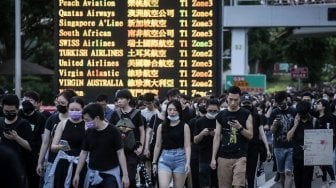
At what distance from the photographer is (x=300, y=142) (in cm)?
1361

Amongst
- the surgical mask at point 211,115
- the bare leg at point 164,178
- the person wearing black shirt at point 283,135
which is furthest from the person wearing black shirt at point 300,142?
the bare leg at point 164,178

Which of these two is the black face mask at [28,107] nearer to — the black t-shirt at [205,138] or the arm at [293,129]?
the black t-shirt at [205,138]

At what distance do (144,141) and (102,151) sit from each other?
2.33 m

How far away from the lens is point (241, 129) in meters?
11.4

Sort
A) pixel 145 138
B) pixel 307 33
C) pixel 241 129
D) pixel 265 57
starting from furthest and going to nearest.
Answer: pixel 265 57
pixel 307 33
pixel 145 138
pixel 241 129

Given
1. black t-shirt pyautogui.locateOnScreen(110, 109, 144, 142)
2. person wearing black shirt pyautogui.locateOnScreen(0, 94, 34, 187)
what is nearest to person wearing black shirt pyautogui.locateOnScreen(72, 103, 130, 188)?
person wearing black shirt pyautogui.locateOnScreen(0, 94, 34, 187)

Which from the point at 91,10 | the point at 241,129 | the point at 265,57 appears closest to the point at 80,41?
the point at 91,10

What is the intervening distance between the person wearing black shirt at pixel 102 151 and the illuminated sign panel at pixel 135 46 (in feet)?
33.2

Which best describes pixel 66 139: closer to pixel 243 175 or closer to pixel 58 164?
pixel 58 164

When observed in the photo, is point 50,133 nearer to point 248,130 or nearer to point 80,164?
point 80,164

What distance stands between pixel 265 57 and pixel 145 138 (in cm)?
5886

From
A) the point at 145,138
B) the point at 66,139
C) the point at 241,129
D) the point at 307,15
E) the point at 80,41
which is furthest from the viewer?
the point at 307,15

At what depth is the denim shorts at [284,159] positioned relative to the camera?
1446cm

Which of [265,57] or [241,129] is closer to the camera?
[241,129]
